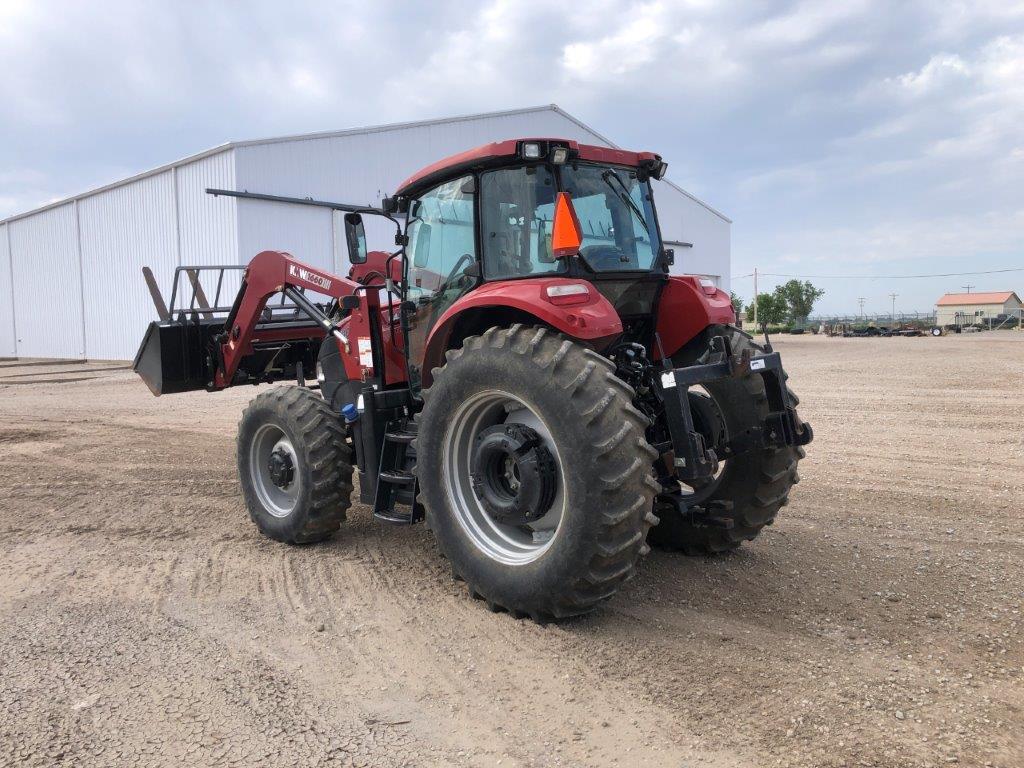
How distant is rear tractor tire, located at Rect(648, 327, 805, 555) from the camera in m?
4.54

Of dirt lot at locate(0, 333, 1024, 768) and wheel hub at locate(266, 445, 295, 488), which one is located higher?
wheel hub at locate(266, 445, 295, 488)

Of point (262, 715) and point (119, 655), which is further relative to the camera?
point (119, 655)

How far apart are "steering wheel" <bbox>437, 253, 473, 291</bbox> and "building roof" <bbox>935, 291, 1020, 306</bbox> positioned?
11510 cm

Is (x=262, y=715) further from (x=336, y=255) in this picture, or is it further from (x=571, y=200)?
(x=336, y=255)

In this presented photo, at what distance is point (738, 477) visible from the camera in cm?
468

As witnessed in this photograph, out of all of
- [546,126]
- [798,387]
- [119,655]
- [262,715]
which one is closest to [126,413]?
[119,655]

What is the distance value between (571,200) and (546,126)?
75.1 ft

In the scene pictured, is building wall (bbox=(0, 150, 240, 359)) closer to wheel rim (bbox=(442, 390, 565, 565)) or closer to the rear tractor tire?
wheel rim (bbox=(442, 390, 565, 565))

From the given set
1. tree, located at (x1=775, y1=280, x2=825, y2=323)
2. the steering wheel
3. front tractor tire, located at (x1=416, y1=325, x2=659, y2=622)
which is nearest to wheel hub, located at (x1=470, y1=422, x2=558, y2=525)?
front tractor tire, located at (x1=416, y1=325, x2=659, y2=622)

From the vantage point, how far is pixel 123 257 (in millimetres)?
25594

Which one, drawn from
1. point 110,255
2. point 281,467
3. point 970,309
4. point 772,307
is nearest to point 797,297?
point 772,307

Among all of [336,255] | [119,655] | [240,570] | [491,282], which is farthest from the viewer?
[336,255]

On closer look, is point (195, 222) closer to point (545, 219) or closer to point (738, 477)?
point (545, 219)

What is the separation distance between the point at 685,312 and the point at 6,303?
122 ft
